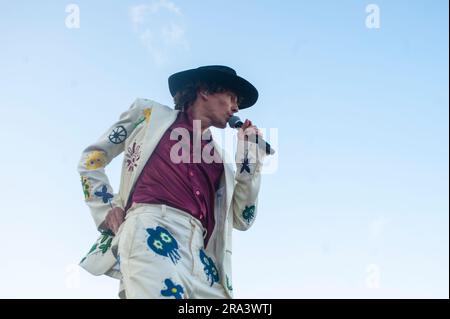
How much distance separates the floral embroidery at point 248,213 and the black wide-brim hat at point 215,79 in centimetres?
101

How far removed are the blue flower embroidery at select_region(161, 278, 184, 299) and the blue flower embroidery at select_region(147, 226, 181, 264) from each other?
0.18 m

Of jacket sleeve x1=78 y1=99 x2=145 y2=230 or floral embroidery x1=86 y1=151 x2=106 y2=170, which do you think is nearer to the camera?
jacket sleeve x1=78 y1=99 x2=145 y2=230

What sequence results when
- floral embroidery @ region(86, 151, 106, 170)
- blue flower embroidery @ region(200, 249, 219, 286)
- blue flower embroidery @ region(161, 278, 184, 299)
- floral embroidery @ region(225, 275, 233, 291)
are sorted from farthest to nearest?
floral embroidery @ region(86, 151, 106, 170)
floral embroidery @ region(225, 275, 233, 291)
blue flower embroidery @ region(200, 249, 219, 286)
blue flower embroidery @ region(161, 278, 184, 299)

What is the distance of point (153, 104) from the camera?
5.23 metres

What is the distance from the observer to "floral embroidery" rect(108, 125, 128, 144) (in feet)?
16.6

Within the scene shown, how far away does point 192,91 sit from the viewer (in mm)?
5465

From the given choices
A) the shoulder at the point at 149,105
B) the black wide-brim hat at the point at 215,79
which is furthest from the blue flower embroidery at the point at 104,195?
the black wide-brim hat at the point at 215,79

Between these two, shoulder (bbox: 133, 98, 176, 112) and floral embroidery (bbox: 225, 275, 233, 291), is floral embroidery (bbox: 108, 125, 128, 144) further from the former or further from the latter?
floral embroidery (bbox: 225, 275, 233, 291)

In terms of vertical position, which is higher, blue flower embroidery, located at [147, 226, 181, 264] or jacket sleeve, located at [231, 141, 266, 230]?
jacket sleeve, located at [231, 141, 266, 230]

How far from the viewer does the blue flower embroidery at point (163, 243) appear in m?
4.28

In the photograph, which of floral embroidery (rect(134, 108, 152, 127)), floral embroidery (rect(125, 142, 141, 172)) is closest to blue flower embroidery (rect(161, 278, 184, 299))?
floral embroidery (rect(125, 142, 141, 172))
